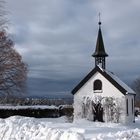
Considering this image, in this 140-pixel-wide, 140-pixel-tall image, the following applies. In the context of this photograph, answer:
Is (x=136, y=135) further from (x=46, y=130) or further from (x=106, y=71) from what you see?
(x=106, y=71)

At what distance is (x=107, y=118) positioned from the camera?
111 ft

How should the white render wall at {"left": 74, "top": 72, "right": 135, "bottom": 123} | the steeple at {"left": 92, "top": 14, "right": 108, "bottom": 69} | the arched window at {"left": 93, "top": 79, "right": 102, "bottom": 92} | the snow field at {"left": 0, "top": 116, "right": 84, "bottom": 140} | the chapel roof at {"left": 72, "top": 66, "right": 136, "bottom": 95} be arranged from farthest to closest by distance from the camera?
the steeple at {"left": 92, "top": 14, "right": 108, "bottom": 69} → the arched window at {"left": 93, "top": 79, "right": 102, "bottom": 92} → the white render wall at {"left": 74, "top": 72, "right": 135, "bottom": 123} → the chapel roof at {"left": 72, "top": 66, "right": 136, "bottom": 95} → the snow field at {"left": 0, "top": 116, "right": 84, "bottom": 140}

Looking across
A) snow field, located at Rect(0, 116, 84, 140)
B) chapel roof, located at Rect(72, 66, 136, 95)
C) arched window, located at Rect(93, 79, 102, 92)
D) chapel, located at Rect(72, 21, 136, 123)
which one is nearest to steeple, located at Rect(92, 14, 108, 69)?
chapel, located at Rect(72, 21, 136, 123)

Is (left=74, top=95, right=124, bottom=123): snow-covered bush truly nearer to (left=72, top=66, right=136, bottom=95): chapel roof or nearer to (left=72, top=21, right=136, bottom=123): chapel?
(left=72, top=21, right=136, bottom=123): chapel

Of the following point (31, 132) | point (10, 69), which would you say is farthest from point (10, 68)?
point (31, 132)

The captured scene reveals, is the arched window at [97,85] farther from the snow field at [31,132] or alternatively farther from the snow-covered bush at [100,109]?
the snow field at [31,132]

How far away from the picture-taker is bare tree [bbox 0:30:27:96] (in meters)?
36.6

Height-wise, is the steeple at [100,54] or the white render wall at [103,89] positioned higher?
the steeple at [100,54]

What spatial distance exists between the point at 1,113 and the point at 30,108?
4236 mm

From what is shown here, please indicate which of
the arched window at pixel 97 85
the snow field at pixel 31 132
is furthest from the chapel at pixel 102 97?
the snow field at pixel 31 132

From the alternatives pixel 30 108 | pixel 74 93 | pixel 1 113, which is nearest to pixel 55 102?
pixel 30 108

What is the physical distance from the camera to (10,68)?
3784 centimetres

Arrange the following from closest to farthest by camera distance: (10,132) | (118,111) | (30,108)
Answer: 1. (10,132)
2. (118,111)
3. (30,108)

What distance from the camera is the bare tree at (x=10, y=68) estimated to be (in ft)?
120
